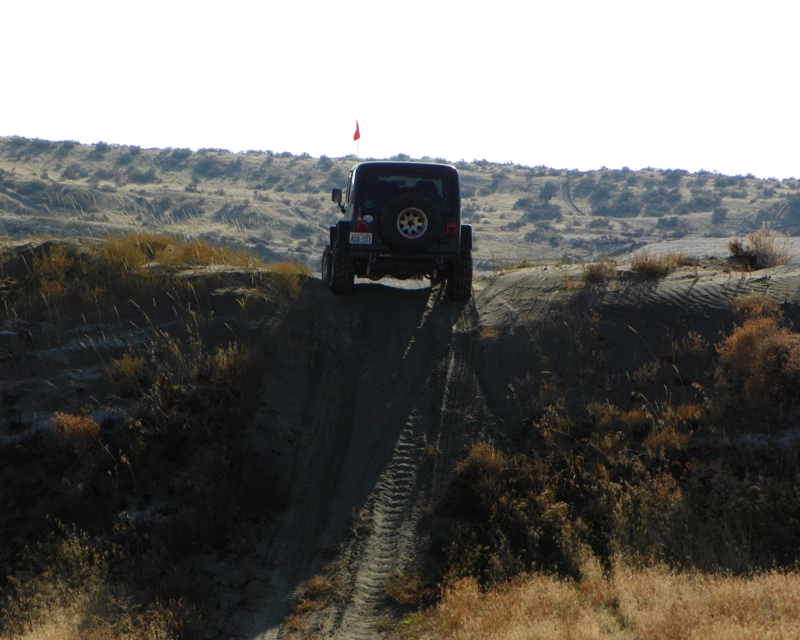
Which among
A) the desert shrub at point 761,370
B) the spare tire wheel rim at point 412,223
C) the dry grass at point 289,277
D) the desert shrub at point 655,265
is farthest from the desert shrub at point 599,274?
the dry grass at point 289,277

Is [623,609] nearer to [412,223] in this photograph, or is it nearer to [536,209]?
[412,223]

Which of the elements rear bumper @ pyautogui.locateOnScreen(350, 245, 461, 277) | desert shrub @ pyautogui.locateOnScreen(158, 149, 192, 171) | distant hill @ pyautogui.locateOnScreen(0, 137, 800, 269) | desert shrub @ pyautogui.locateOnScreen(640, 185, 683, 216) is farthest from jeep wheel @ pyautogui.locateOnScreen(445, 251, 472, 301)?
desert shrub @ pyautogui.locateOnScreen(158, 149, 192, 171)

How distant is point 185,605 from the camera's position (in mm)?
7812

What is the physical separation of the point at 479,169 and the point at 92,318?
52740 mm

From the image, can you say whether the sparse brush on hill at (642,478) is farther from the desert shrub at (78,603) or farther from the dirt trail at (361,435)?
the desert shrub at (78,603)

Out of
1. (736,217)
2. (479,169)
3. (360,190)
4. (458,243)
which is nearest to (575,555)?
(458,243)

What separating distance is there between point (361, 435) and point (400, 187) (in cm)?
527

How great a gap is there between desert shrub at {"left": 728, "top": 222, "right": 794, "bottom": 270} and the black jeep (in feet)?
18.2

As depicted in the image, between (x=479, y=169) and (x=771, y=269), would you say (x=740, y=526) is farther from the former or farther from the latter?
(x=479, y=169)

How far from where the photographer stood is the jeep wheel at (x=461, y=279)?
14.2m

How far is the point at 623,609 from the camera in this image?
6.97 meters

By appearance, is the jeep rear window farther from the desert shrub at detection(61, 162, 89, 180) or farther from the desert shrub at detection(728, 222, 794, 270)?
the desert shrub at detection(61, 162, 89, 180)

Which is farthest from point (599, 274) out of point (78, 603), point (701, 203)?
point (701, 203)

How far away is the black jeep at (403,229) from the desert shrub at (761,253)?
18.2 feet
